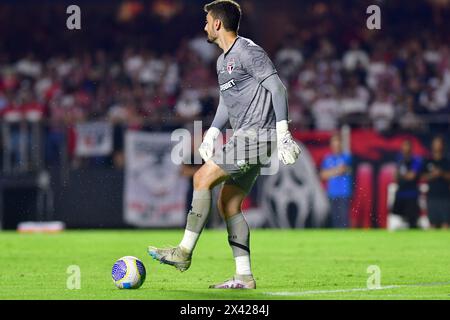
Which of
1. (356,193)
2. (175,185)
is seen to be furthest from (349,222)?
(175,185)

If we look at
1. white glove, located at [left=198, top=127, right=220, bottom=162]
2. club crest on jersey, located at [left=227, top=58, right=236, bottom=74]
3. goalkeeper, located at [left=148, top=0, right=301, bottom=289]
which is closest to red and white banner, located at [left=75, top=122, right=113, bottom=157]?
white glove, located at [left=198, top=127, right=220, bottom=162]

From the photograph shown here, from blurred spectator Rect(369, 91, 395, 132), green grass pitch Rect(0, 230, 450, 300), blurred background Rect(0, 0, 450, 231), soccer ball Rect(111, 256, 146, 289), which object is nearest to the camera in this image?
green grass pitch Rect(0, 230, 450, 300)

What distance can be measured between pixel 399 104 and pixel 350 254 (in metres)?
9.67

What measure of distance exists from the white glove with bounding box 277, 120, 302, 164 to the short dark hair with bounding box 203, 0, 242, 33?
1048 mm

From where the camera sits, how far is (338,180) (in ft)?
68.4

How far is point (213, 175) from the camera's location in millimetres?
9680

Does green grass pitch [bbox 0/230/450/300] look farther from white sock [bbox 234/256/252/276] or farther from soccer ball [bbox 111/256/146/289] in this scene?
white sock [bbox 234/256/252/276]

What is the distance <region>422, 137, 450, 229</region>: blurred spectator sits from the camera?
Answer: 2086cm

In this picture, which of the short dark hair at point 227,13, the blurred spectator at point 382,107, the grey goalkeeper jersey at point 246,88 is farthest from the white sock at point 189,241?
the blurred spectator at point 382,107

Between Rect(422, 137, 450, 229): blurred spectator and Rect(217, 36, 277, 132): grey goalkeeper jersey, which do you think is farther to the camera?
Rect(422, 137, 450, 229): blurred spectator

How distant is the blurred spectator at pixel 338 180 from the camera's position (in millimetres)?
20875

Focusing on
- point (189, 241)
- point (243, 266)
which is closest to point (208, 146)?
point (189, 241)

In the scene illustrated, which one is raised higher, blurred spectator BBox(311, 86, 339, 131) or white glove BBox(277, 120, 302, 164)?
blurred spectator BBox(311, 86, 339, 131)

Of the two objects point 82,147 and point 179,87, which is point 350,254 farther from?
point 179,87
